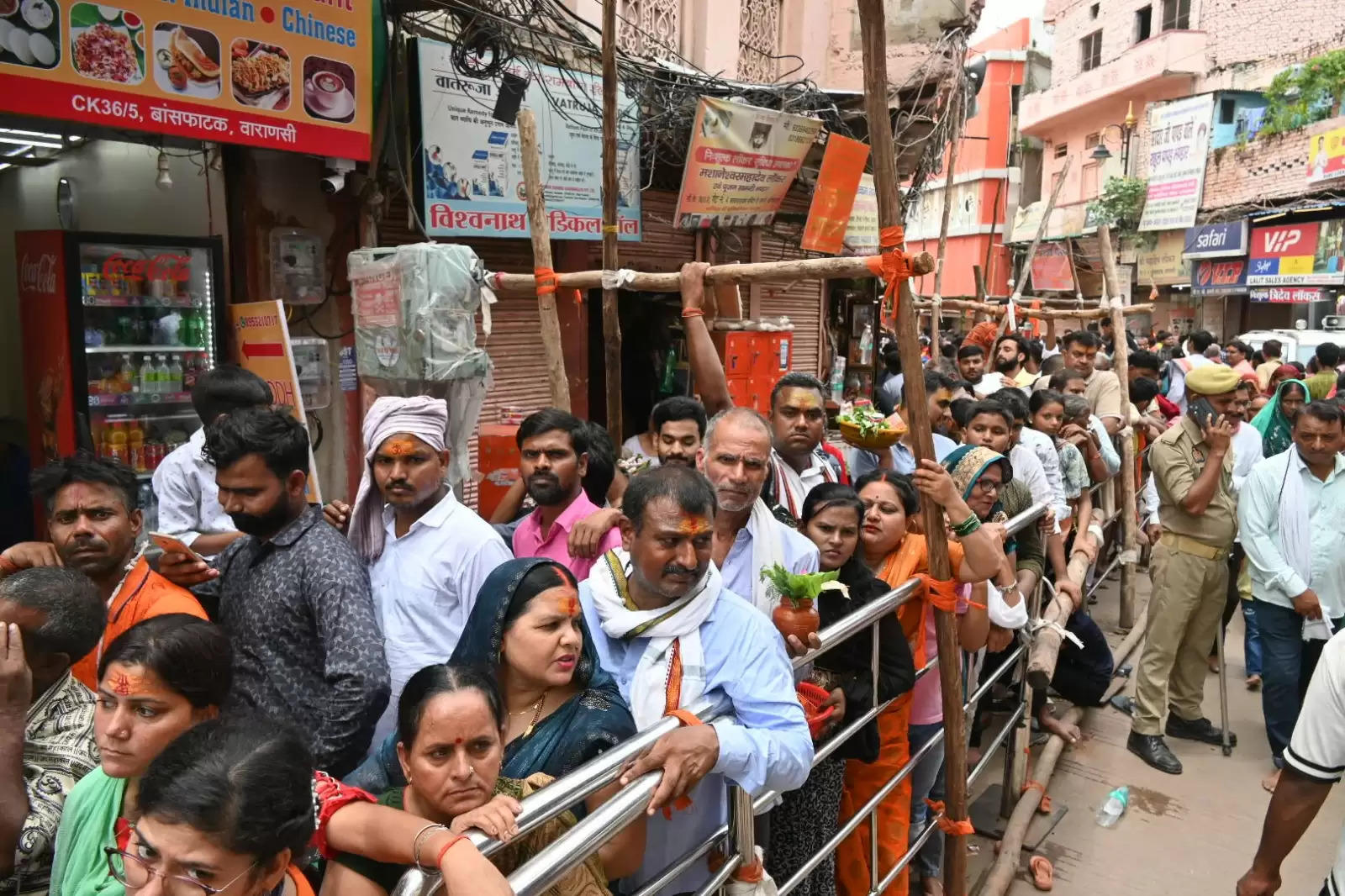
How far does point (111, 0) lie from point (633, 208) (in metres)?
4.43

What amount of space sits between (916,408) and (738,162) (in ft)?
19.9

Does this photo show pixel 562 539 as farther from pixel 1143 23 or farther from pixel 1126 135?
pixel 1143 23

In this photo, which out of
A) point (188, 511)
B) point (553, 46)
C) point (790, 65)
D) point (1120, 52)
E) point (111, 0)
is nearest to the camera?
point (188, 511)

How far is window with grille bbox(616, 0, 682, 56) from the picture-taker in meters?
8.28

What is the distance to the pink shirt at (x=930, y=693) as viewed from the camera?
3559mm

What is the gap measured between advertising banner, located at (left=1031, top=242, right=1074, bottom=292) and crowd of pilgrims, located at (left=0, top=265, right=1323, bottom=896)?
25.4m

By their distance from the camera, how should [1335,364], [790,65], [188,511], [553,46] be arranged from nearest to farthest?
1. [188,511]
2. [553,46]
3. [1335,364]
4. [790,65]

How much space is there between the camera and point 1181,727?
5.66 meters

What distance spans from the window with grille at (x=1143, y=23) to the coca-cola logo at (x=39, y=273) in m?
27.9

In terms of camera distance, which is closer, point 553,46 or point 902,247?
point 902,247

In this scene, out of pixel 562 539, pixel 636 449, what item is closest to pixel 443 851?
pixel 562 539

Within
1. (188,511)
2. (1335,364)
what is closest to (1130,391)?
(1335,364)

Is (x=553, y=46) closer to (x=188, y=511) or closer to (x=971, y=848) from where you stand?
(x=188, y=511)

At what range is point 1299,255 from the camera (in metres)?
18.8
